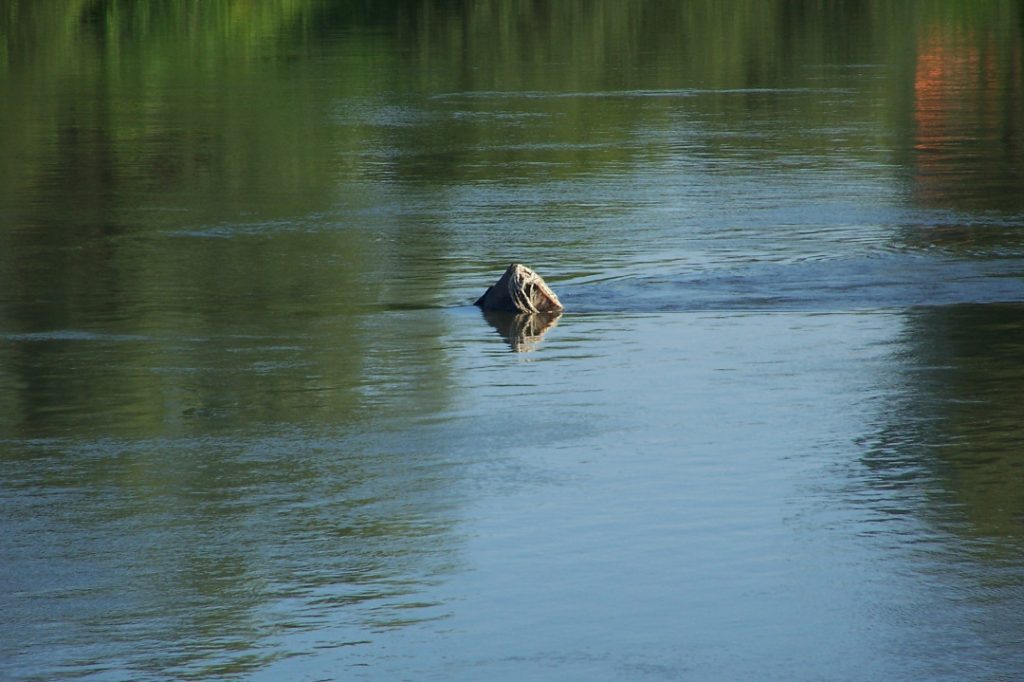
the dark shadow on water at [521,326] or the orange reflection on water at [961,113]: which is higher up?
the orange reflection on water at [961,113]

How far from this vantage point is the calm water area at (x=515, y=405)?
9688 millimetres

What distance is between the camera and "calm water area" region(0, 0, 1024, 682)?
969 cm

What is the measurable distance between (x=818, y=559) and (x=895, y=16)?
56.5m

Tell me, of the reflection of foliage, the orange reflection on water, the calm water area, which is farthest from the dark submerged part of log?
the orange reflection on water

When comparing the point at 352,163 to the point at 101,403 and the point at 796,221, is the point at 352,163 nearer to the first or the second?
the point at 796,221

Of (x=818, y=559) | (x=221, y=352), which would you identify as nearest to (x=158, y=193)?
(x=221, y=352)

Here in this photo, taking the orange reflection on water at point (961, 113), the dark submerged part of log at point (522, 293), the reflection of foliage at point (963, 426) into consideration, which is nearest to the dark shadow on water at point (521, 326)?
the dark submerged part of log at point (522, 293)

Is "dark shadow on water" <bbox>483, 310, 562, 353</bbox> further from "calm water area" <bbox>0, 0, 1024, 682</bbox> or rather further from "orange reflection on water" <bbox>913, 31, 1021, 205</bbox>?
"orange reflection on water" <bbox>913, 31, 1021, 205</bbox>

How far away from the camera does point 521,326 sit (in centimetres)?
1730

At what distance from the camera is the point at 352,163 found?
98.4 feet

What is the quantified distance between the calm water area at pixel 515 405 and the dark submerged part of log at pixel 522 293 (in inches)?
12.7

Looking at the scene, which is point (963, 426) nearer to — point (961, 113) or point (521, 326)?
point (521, 326)

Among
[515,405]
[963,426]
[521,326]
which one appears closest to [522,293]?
[521,326]

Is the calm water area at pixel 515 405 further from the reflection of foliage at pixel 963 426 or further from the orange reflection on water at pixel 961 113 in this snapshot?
the orange reflection on water at pixel 961 113
